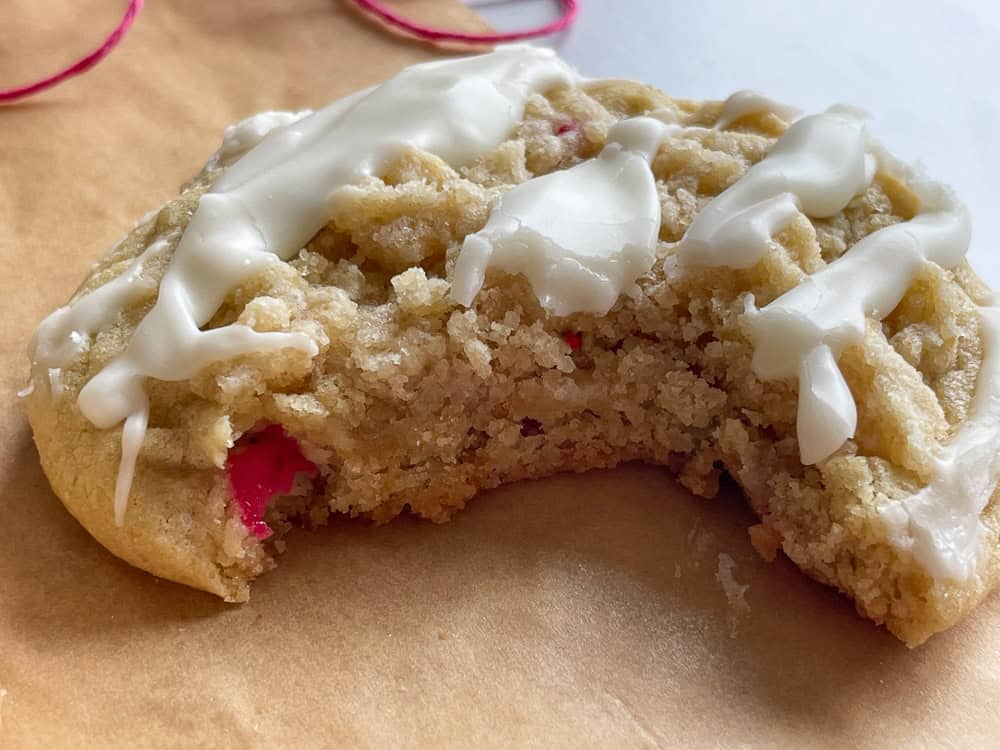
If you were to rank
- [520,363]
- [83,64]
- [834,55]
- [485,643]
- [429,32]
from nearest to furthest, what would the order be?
[485,643], [520,363], [83,64], [429,32], [834,55]

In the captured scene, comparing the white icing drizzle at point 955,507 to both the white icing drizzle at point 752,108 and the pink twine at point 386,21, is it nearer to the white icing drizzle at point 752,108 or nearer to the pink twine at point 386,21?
the white icing drizzle at point 752,108

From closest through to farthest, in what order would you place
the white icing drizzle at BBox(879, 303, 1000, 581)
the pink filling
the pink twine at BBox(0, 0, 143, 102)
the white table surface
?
the white icing drizzle at BBox(879, 303, 1000, 581) < the pink filling < the pink twine at BBox(0, 0, 143, 102) < the white table surface

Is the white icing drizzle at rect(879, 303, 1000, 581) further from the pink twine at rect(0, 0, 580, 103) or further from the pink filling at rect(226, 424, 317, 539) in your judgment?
the pink twine at rect(0, 0, 580, 103)

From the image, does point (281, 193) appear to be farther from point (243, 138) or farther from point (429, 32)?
point (429, 32)

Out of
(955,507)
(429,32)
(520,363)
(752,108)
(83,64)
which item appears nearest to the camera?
(955,507)

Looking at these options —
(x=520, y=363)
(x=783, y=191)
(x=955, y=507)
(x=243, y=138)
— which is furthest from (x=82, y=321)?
(x=955, y=507)

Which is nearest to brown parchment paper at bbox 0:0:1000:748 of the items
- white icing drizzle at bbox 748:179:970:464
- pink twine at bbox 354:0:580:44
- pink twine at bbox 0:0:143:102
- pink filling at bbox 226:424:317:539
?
pink filling at bbox 226:424:317:539

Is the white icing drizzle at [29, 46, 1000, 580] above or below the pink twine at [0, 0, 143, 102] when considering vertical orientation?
above

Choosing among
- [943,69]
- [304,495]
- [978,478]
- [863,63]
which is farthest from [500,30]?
[978,478]
